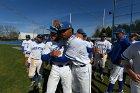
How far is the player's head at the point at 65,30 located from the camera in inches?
179

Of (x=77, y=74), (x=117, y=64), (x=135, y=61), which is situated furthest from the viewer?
(x=117, y=64)

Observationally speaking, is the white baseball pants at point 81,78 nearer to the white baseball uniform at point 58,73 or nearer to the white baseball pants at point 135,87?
the white baseball uniform at point 58,73

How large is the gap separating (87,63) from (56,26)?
45.9 inches

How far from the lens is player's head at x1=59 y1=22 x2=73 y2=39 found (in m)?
4.55

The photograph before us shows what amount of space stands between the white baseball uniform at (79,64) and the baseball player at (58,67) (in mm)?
167

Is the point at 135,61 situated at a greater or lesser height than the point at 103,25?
lesser

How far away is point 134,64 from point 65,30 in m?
1.67

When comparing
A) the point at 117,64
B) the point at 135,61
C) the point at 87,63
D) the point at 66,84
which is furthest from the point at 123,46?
the point at 135,61

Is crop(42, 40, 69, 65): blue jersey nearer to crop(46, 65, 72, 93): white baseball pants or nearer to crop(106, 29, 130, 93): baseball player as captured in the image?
crop(46, 65, 72, 93): white baseball pants

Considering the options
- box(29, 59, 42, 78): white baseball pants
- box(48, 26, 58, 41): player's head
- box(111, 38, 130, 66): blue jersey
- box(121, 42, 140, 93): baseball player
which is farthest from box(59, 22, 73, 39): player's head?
box(29, 59, 42, 78): white baseball pants

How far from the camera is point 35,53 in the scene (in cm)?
859

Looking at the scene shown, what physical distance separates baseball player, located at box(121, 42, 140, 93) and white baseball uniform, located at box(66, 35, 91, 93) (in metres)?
1.54

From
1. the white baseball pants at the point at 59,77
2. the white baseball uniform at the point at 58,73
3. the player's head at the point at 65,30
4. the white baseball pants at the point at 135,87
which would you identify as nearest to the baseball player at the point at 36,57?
the white baseball uniform at the point at 58,73

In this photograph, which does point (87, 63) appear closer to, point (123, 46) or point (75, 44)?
point (75, 44)
